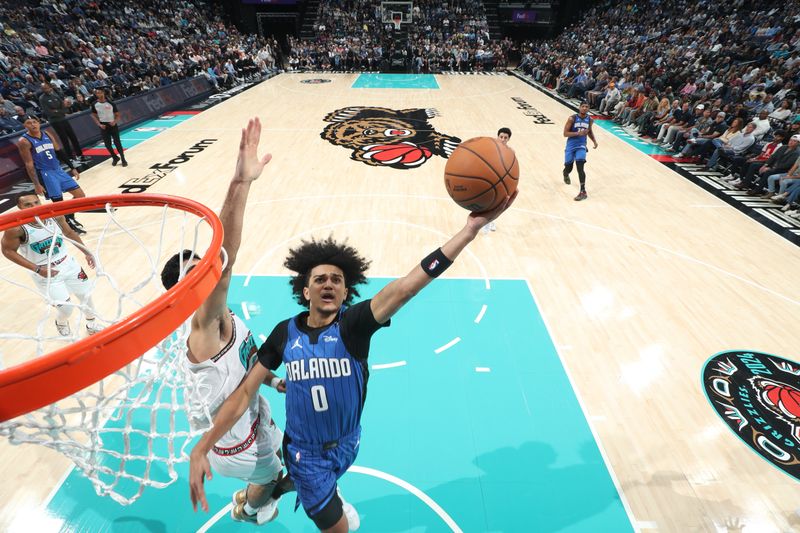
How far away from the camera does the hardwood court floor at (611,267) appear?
10.5ft

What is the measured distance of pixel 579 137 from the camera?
7.33 m

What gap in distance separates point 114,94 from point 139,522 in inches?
578

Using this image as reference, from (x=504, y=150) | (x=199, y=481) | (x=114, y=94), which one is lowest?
(x=114, y=94)

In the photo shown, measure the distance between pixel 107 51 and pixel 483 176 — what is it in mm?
20683

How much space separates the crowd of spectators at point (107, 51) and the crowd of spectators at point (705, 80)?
14.9 metres

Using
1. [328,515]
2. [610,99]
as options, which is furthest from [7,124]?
[610,99]

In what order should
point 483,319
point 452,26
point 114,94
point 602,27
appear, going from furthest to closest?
point 452,26 < point 602,27 < point 114,94 < point 483,319

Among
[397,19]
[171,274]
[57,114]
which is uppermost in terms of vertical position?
[171,274]

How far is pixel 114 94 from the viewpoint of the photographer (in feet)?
44.3

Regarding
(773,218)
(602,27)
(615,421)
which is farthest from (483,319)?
(602,27)

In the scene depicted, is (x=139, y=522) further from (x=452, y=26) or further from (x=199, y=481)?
(x=452, y=26)

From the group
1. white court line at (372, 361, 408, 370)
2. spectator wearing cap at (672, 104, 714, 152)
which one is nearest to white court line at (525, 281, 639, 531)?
white court line at (372, 361, 408, 370)

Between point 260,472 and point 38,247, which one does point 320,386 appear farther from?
point 38,247

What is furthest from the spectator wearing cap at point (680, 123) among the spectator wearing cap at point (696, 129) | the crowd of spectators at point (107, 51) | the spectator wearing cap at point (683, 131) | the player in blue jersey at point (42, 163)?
the crowd of spectators at point (107, 51)
